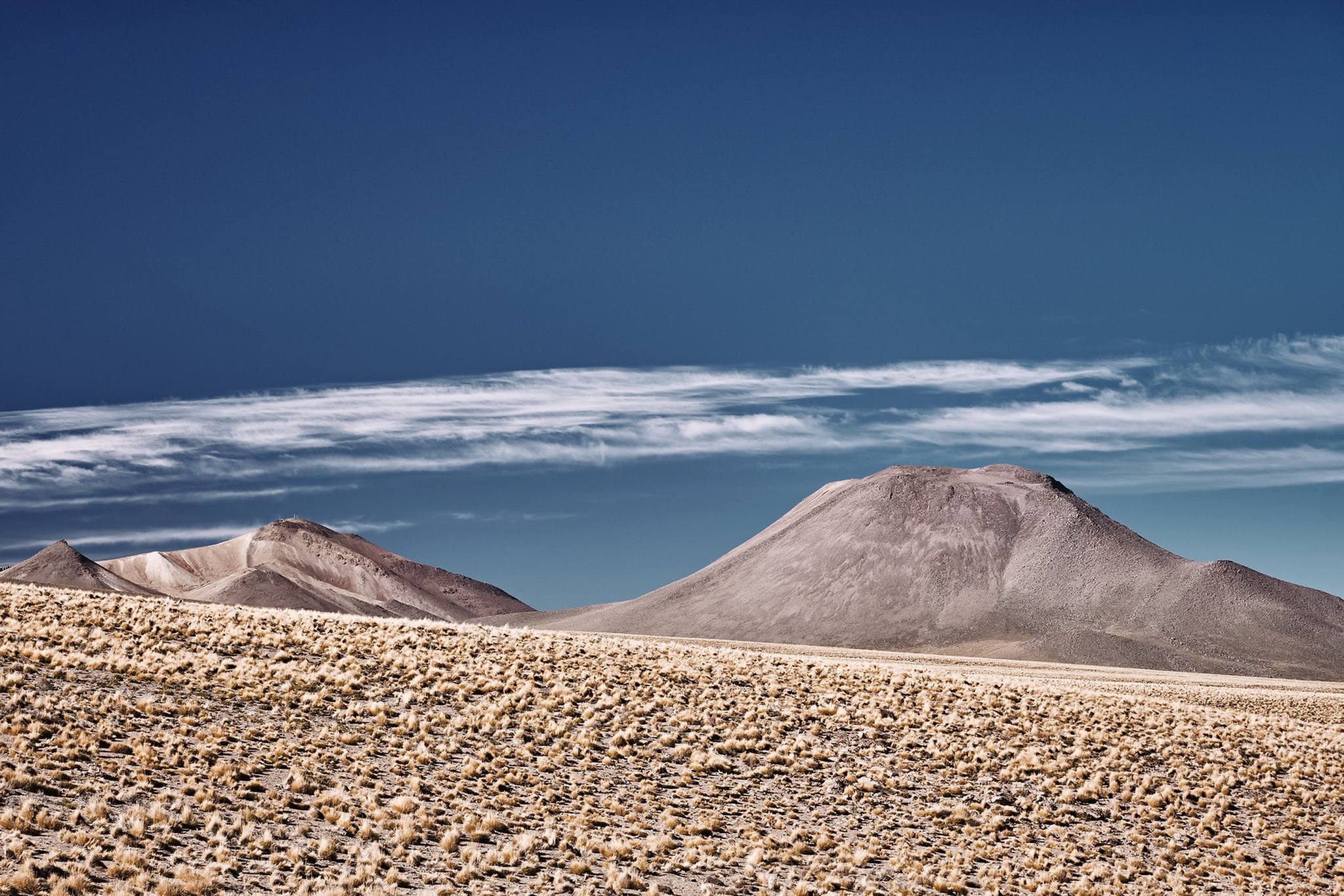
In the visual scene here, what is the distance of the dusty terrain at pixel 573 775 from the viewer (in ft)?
60.1

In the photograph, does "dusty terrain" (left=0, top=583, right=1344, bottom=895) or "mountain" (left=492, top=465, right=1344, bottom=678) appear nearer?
"dusty terrain" (left=0, top=583, right=1344, bottom=895)

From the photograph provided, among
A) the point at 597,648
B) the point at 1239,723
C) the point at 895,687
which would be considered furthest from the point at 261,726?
the point at 1239,723

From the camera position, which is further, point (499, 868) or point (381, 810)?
point (381, 810)

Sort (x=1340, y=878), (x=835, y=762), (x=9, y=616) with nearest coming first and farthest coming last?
(x=1340, y=878)
(x=835, y=762)
(x=9, y=616)

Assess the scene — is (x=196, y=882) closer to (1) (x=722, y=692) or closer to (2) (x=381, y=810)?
(2) (x=381, y=810)

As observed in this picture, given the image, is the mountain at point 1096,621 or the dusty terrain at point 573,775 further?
the mountain at point 1096,621

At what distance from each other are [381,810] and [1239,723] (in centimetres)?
3144

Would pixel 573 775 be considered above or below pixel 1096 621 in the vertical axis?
above

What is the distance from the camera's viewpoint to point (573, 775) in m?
24.2

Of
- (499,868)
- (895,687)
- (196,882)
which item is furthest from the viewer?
(895,687)

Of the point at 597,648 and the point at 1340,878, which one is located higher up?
the point at 597,648

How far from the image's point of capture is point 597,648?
39656mm

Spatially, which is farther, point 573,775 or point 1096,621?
point 1096,621

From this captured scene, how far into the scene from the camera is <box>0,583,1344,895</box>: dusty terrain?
18312 millimetres
